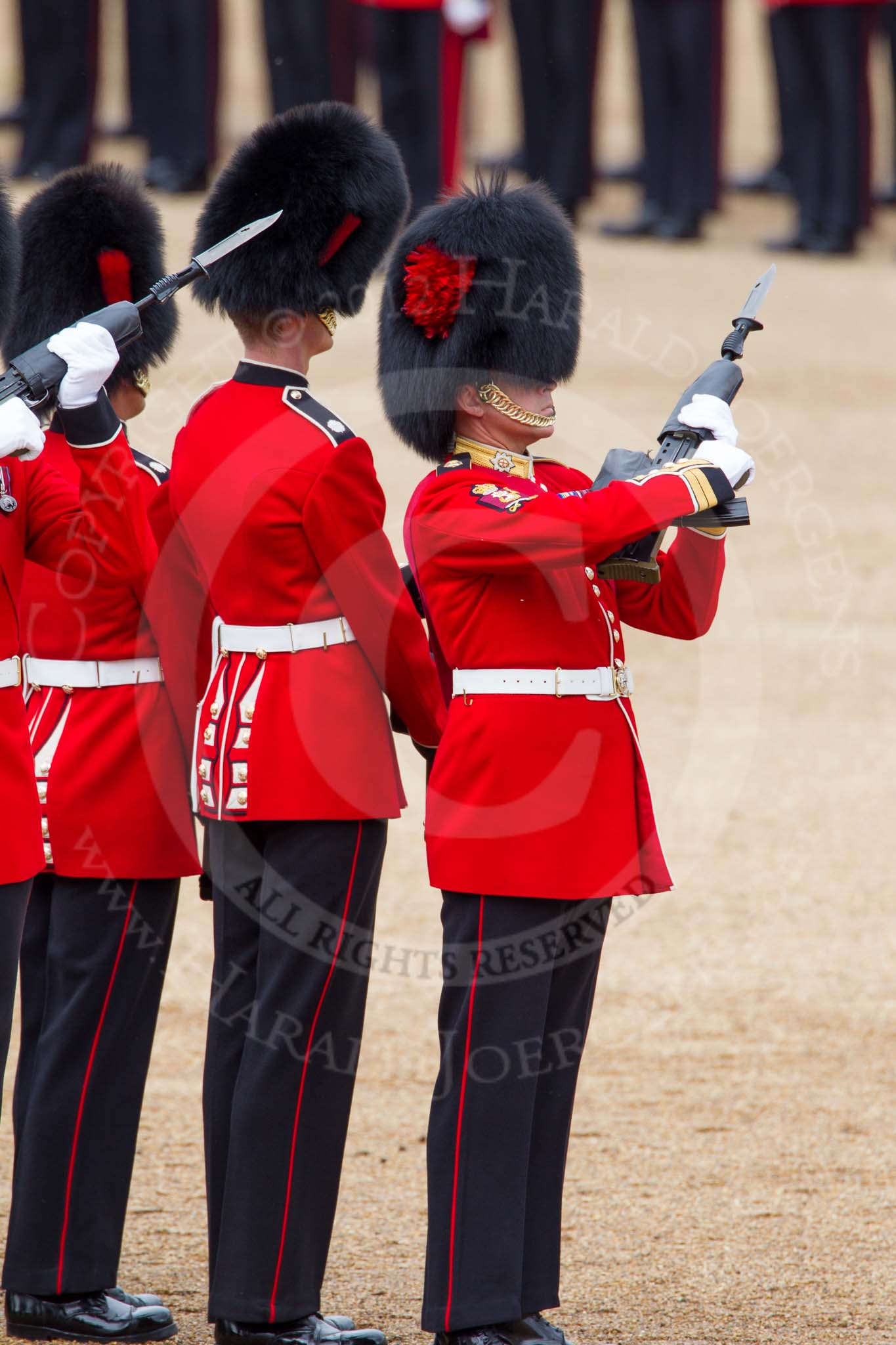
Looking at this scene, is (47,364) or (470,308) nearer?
(47,364)

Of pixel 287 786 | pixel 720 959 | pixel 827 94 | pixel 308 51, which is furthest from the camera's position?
pixel 308 51

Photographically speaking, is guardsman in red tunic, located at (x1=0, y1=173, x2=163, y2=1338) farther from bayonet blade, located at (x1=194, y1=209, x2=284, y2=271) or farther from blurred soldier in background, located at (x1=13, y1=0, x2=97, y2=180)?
blurred soldier in background, located at (x1=13, y1=0, x2=97, y2=180)

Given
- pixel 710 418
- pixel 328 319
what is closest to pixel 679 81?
pixel 328 319

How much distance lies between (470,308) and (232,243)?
0.32m

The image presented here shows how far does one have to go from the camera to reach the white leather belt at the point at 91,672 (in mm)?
2705

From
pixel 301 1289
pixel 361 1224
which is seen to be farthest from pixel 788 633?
pixel 301 1289

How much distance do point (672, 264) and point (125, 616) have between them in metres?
6.58

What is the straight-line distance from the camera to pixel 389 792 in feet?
8.50

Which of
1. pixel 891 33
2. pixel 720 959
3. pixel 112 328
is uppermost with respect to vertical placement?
pixel 891 33

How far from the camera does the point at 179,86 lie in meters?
8.92

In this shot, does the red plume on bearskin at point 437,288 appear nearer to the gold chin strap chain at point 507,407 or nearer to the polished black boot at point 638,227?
the gold chin strap chain at point 507,407

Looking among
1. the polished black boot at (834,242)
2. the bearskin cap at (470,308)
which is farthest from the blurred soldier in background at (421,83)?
the bearskin cap at (470,308)

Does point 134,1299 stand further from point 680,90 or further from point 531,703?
point 680,90

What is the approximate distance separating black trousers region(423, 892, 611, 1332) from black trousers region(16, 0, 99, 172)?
6.90 meters
